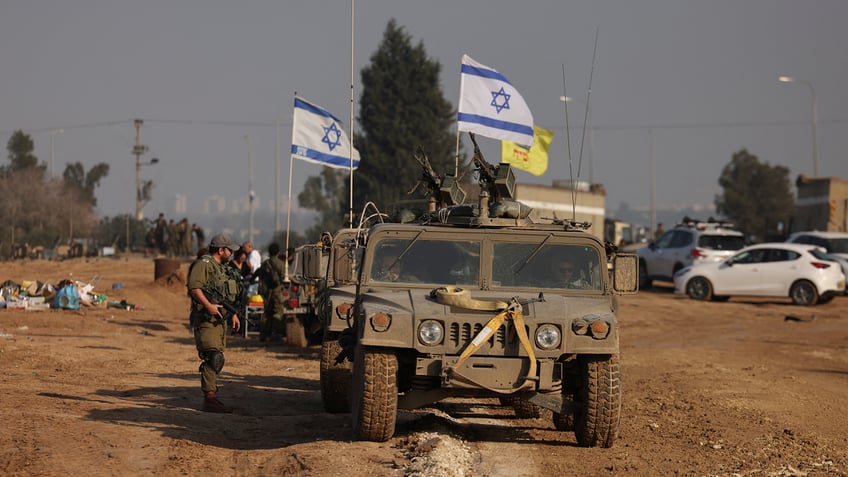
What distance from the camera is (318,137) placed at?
1991cm

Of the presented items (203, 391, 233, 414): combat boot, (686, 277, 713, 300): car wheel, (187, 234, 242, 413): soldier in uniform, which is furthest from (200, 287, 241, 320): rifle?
(686, 277, 713, 300): car wheel

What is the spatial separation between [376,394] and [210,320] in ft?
8.91

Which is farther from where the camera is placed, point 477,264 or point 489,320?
point 477,264

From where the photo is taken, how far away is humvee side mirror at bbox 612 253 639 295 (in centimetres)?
1024

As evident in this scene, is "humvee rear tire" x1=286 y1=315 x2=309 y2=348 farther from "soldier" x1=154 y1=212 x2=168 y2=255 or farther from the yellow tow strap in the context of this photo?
"soldier" x1=154 y1=212 x2=168 y2=255

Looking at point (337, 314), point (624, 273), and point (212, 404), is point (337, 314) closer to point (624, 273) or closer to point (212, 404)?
point (212, 404)

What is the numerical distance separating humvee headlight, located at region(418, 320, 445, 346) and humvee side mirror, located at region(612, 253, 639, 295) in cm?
201

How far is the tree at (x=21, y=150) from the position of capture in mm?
60875

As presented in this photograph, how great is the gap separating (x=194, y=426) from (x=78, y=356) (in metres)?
6.11

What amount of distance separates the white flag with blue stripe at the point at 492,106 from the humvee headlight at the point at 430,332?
34.7 ft

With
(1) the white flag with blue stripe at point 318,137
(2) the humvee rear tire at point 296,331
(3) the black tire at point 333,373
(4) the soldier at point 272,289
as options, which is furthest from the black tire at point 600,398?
(1) the white flag with blue stripe at point 318,137

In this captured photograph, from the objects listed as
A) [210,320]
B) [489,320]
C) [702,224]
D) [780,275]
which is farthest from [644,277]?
[489,320]

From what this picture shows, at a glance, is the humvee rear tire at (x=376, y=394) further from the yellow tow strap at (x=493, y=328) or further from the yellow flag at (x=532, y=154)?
the yellow flag at (x=532, y=154)

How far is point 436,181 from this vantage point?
43.7ft
